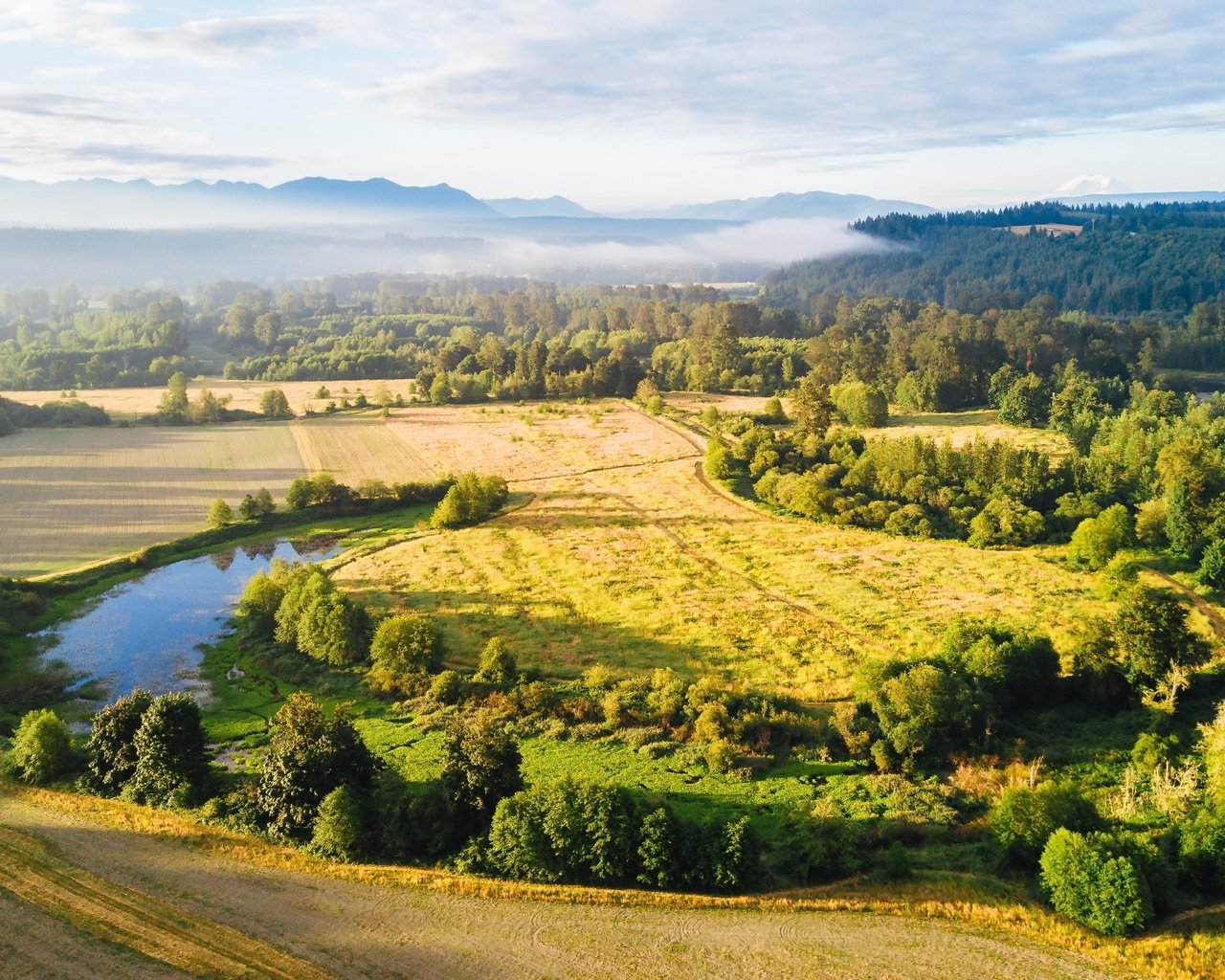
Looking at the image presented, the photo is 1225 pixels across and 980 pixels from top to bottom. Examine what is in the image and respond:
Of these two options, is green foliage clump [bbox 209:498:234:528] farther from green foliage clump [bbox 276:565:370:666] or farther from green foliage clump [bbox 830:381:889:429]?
green foliage clump [bbox 830:381:889:429]

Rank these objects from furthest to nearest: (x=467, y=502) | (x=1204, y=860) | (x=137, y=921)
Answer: (x=467, y=502), (x=137, y=921), (x=1204, y=860)

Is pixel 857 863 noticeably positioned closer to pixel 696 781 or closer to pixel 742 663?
pixel 696 781

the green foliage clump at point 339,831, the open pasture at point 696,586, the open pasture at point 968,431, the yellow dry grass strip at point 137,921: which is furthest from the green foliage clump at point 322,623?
the open pasture at point 968,431

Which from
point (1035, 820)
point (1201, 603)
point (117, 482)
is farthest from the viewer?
point (117, 482)

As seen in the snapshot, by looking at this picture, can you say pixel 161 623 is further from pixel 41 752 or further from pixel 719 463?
pixel 719 463

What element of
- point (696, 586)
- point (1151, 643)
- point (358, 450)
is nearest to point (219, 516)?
point (358, 450)

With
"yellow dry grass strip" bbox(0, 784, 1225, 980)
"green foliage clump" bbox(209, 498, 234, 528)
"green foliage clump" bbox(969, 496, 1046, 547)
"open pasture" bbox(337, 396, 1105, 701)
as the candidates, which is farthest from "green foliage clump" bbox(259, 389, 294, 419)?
"yellow dry grass strip" bbox(0, 784, 1225, 980)
